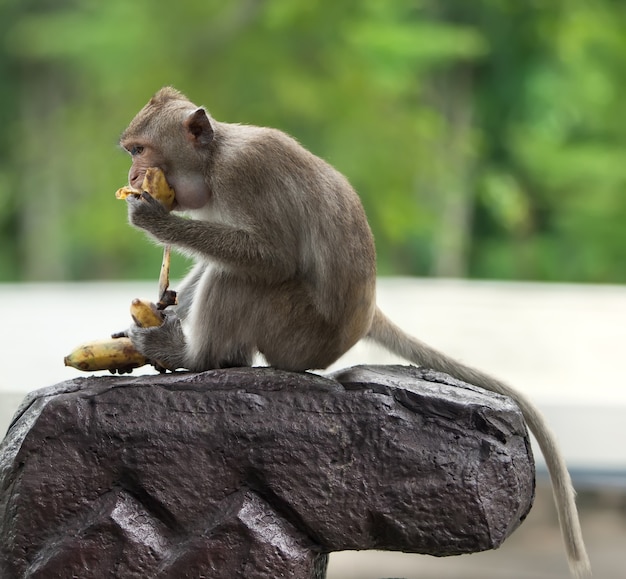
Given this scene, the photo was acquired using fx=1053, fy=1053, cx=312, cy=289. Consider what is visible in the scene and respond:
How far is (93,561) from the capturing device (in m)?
4.78

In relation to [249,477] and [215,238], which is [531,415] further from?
[215,238]

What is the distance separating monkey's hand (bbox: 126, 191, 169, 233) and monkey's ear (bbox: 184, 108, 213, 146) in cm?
38

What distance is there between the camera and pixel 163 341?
17.5 feet

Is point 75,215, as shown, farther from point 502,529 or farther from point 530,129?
point 502,529

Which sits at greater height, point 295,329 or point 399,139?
point 295,329

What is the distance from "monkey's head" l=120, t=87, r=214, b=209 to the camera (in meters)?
5.24

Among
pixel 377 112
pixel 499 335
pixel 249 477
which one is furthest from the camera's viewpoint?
pixel 377 112

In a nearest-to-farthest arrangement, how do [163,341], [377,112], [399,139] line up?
1. [163,341]
2. [399,139]
3. [377,112]

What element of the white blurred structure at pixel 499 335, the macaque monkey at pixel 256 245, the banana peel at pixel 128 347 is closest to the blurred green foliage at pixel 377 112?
the white blurred structure at pixel 499 335

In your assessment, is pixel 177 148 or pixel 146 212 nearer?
pixel 146 212

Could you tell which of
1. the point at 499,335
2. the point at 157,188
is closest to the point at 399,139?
the point at 499,335

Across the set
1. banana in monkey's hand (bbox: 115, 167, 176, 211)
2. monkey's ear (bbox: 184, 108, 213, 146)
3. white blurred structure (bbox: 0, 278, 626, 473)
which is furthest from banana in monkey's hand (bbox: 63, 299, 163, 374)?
white blurred structure (bbox: 0, 278, 626, 473)

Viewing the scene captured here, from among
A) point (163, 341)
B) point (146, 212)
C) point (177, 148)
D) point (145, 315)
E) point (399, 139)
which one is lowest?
point (399, 139)

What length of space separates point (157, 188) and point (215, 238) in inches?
16.9
